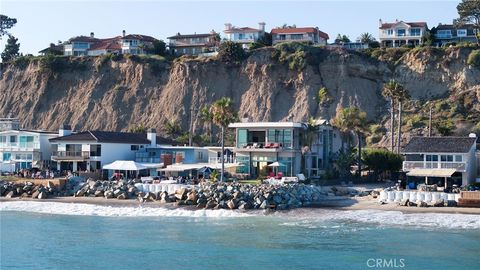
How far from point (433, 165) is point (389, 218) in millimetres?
11425

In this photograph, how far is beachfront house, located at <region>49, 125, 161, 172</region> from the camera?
195 ft

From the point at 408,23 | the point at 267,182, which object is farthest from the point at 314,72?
the point at 267,182

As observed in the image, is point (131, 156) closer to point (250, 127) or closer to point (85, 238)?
point (250, 127)

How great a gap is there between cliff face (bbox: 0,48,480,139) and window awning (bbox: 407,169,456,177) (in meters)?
28.1

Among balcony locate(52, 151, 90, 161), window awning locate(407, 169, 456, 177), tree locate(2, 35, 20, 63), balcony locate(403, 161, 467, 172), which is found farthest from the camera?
tree locate(2, 35, 20, 63)

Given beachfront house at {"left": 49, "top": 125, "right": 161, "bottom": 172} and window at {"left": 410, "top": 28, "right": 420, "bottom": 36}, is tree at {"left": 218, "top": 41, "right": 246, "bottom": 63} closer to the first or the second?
window at {"left": 410, "top": 28, "right": 420, "bottom": 36}

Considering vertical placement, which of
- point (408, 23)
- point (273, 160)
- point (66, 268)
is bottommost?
point (66, 268)

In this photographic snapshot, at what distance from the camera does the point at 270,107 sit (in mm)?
83000

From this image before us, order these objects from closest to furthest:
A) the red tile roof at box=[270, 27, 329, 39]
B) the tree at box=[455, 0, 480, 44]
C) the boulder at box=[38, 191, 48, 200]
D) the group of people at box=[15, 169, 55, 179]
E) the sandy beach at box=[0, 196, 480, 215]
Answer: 1. the sandy beach at box=[0, 196, 480, 215]
2. the boulder at box=[38, 191, 48, 200]
3. the group of people at box=[15, 169, 55, 179]
4. the tree at box=[455, 0, 480, 44]
5. the red tile roof at box=[270, 27, 329, 39]

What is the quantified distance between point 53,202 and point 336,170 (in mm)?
21479

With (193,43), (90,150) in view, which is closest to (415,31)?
(193,43)

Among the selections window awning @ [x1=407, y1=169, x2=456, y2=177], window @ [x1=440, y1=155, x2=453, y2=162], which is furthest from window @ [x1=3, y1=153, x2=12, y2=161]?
window @ [x1=440, y1=155, x2=453, y2=162]

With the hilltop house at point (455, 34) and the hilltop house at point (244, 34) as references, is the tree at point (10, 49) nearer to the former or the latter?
the hilltop house at point (244, 34)

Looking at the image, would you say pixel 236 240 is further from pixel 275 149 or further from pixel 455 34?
pixel 455 34
